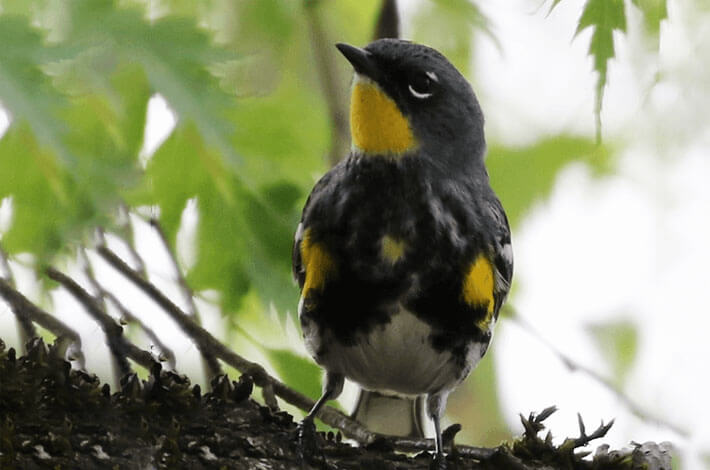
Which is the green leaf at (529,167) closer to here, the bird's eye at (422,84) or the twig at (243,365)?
the bird's eye at (422,84)

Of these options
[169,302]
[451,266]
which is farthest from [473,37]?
[169,302]

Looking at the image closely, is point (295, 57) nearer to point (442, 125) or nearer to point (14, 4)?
point (442, 125)

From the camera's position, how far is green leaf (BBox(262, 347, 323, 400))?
1444mm

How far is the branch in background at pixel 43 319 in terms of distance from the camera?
1074 mm

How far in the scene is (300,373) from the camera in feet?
4.88

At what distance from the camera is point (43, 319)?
1082 mm

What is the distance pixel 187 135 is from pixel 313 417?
1.54 ft

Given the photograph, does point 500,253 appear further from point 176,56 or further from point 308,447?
point 176,56

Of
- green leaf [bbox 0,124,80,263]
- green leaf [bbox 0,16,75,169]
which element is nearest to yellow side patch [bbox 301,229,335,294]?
green leaf [bbox 0,124,80,263]

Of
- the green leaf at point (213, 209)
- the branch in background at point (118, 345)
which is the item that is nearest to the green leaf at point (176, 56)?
the green leaf at point (213, 209)

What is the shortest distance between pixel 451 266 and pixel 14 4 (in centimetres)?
80

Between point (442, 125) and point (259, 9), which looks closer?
point (442, 125)

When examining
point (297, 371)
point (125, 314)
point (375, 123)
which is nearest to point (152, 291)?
point (125, 314)

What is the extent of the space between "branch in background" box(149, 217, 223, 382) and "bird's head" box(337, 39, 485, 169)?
1.40 ft
